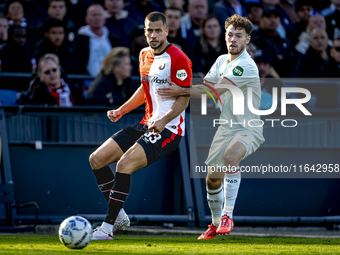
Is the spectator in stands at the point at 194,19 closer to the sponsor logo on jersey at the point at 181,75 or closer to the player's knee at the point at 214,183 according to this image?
the player's knee at the point at 214,183

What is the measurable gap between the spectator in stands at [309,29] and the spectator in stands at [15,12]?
19.0ft

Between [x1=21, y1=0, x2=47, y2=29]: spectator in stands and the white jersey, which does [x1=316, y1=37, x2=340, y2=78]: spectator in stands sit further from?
[x1=21, y1=0, x2=47, y2=29]: spectator in stands

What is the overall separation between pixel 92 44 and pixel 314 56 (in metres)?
4.43

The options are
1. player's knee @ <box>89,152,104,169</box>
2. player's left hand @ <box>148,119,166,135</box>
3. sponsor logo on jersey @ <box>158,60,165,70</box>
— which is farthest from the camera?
player's knee @ <box>89,152,104,169</box>

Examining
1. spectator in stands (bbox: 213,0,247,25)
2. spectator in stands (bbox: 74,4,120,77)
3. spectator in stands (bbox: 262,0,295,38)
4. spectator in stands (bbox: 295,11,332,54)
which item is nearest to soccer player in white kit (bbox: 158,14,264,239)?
spectator in stands (bbox: 74,4,120,77)

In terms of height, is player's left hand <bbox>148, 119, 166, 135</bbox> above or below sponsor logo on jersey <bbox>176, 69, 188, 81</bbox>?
below

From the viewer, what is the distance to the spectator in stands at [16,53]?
9.09 meters

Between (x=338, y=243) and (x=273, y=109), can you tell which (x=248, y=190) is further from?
(x=338, y=243)

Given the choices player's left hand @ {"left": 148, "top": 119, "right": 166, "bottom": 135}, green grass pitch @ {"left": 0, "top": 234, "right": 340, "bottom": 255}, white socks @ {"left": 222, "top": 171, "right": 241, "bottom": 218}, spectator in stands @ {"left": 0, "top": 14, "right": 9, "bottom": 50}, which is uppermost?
spectator in stands @ {"left": 0, "top": 14, "right": 9, "bottom": 50}

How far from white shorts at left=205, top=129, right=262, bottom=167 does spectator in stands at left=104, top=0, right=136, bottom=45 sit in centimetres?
448

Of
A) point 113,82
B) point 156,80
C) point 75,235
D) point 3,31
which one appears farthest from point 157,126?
point 3,31

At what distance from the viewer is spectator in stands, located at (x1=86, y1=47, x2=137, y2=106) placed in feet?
26.2

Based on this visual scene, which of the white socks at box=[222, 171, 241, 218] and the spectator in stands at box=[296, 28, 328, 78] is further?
the spectator in stands at box=[296, 28, 328, 78]

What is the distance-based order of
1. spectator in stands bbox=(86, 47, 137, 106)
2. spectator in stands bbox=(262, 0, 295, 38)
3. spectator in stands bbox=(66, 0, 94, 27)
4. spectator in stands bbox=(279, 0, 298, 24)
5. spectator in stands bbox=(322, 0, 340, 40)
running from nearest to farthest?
spectator in stands bbox=(86, 47, 137, 106), spectator in stands bbox=(66, 0, 94, 27), spectator in stands bbox=(262, 0, 295, 38), spectator in stands bbox=(322, 0, 340, 40), spectator in stands bbox=(279, 0, 298, 24)
